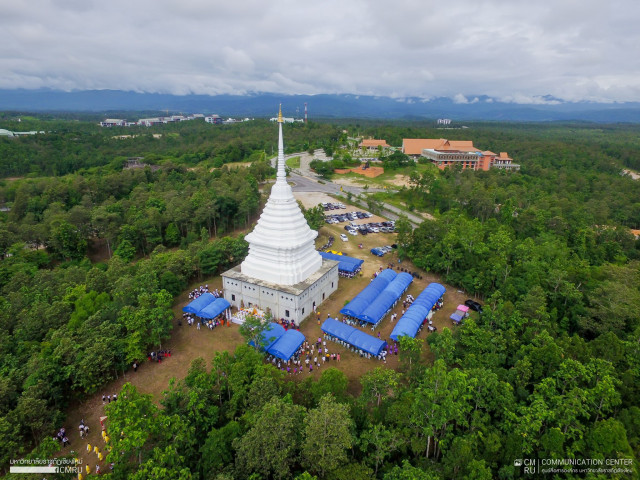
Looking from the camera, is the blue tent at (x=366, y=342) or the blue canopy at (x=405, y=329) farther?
the blue canopy at (x=405, y=329)

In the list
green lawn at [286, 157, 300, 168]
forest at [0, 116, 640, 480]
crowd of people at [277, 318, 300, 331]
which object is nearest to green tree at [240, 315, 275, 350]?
forest at [0, 116, 640, 480]

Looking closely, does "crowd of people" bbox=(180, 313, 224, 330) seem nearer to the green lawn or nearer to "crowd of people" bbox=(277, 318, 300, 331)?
"crowd of people" bbox=(277, 318, 300, 331)

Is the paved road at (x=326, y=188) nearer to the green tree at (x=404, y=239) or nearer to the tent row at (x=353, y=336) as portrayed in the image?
the green tree at (x=404, y=239)

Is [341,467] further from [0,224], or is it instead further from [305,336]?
[0,224]

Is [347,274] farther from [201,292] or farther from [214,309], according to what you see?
[201,292]

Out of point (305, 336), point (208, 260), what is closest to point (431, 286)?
point (305, 336)

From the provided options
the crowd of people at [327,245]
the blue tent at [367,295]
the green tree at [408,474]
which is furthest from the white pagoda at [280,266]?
the green tree at [408,474]

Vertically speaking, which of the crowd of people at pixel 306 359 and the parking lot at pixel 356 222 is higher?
the parking lot at pixel 356 222
